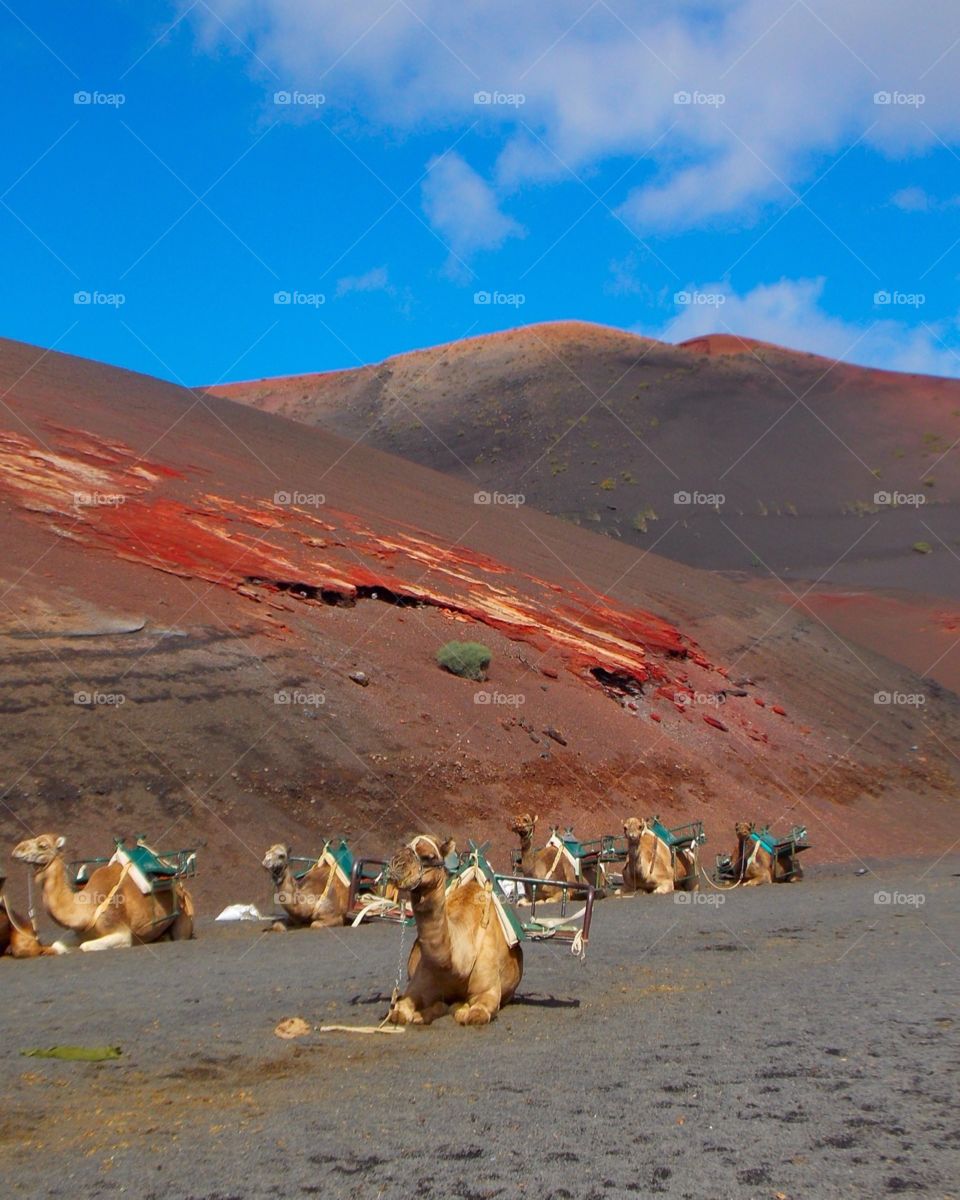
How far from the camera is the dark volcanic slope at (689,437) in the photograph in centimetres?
8550

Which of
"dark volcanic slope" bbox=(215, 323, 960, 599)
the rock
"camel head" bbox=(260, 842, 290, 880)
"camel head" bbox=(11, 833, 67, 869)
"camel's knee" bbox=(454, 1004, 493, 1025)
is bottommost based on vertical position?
the rock

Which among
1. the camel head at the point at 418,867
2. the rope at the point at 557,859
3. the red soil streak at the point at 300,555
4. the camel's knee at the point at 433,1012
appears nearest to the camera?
the camel head at the point at 418,867

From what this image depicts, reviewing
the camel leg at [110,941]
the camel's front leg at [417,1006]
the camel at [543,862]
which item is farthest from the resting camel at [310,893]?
the camel's front leg at [417,1006]

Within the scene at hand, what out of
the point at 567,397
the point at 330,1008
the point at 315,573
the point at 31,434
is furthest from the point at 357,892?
the point at 567,397

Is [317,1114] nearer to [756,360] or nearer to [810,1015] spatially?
[810,1015]

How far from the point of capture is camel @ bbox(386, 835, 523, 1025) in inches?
320

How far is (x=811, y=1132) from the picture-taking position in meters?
5.55

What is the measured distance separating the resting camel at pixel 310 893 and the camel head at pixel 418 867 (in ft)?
23.5

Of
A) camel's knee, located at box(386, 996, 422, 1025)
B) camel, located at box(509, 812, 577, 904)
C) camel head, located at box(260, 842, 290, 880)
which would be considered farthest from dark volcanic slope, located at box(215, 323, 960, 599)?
camel's knee, located at box(386, 996, 422, 1025)

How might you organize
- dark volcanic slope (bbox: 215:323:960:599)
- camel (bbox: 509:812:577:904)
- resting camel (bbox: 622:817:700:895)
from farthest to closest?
dark volcanic slope (bbox: 215:323:960:599) → resting camel (bbox: 622:817:700:895) → camel (bbox: 509:812:577:904)

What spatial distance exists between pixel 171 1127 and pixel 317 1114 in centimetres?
70

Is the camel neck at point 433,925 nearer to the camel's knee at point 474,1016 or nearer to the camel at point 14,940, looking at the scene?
the camel's knee at point 474,1016

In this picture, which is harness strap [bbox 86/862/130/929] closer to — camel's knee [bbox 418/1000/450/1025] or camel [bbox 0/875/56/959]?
camel [bbox 0/875/56/959]

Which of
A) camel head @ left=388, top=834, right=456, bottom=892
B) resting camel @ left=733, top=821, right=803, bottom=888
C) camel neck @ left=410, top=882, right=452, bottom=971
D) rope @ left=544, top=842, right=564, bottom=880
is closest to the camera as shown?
camel head @ left=388, top=834, right=456, bottom=892
